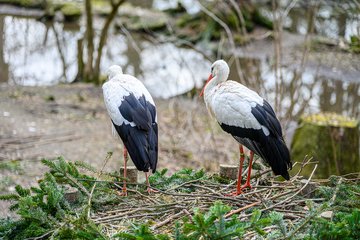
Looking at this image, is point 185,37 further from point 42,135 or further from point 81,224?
point 81,224

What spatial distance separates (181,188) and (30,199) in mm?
1239

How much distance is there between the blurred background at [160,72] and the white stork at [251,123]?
1479mm

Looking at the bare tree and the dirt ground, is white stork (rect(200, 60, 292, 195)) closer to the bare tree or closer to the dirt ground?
the dirt ground

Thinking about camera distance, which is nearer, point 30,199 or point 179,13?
point 30,199

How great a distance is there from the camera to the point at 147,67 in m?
17.3

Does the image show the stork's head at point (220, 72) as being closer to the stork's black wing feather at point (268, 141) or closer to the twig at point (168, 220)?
the stork's black wing feather at point (268, 141)

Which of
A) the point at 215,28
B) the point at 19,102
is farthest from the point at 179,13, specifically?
the point at 19,102

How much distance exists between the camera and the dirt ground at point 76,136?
28.8 ft

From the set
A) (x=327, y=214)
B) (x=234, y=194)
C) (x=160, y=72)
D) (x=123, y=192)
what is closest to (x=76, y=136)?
(x=123, y=192)

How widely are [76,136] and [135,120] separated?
5624mm

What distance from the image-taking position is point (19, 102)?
11812mm

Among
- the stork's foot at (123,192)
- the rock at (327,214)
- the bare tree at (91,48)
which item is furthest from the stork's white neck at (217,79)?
the bare tree at (91,48)

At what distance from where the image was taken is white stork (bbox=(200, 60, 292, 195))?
4410 millimetres

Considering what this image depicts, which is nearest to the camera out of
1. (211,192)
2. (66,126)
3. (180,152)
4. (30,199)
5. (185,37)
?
(30,199)
